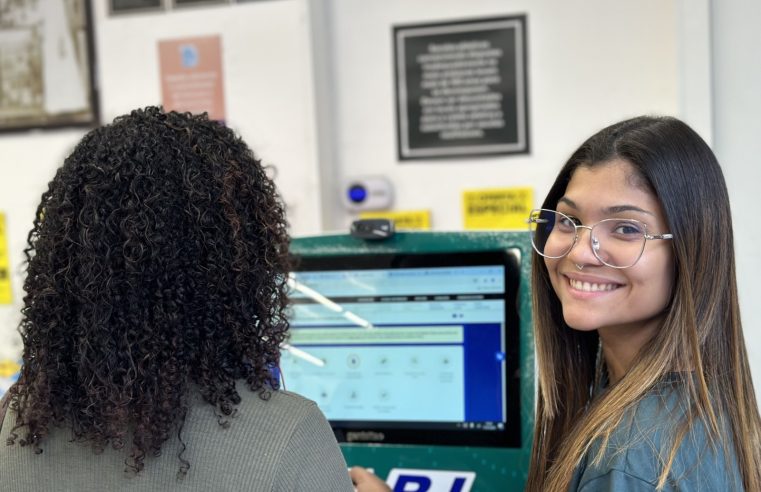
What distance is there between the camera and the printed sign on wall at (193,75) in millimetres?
1801

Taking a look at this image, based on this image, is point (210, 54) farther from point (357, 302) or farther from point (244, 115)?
point (357, 302)

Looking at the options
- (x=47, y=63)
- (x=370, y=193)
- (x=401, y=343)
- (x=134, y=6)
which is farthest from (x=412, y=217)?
(x=47, y=63)

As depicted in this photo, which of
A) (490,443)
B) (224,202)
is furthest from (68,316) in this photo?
(490,443)

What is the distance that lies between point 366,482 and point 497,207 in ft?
2.64

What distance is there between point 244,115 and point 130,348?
1121mm

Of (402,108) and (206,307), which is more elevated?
(402,108)

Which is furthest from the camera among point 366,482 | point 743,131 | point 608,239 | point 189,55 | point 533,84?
point 189,55

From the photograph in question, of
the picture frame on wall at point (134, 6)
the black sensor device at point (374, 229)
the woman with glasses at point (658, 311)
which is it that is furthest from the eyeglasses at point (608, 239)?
the picture frame on wall at point (134, 6)

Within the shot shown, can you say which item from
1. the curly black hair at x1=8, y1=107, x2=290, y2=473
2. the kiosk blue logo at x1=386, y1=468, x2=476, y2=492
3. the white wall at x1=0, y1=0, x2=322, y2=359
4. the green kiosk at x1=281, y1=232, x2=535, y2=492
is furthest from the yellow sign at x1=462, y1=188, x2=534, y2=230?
the curly black hair at x1=8, y1=107, x2=290, y2=473

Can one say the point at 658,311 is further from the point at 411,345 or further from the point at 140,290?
the point at 140,290

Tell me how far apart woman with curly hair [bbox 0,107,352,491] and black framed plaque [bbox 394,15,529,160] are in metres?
0.99

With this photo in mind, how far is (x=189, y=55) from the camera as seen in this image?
1815 millimetres

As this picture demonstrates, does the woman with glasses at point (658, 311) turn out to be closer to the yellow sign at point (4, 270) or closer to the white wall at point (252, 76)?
the white wall at point (252, 76)

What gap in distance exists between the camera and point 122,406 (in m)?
0.75
